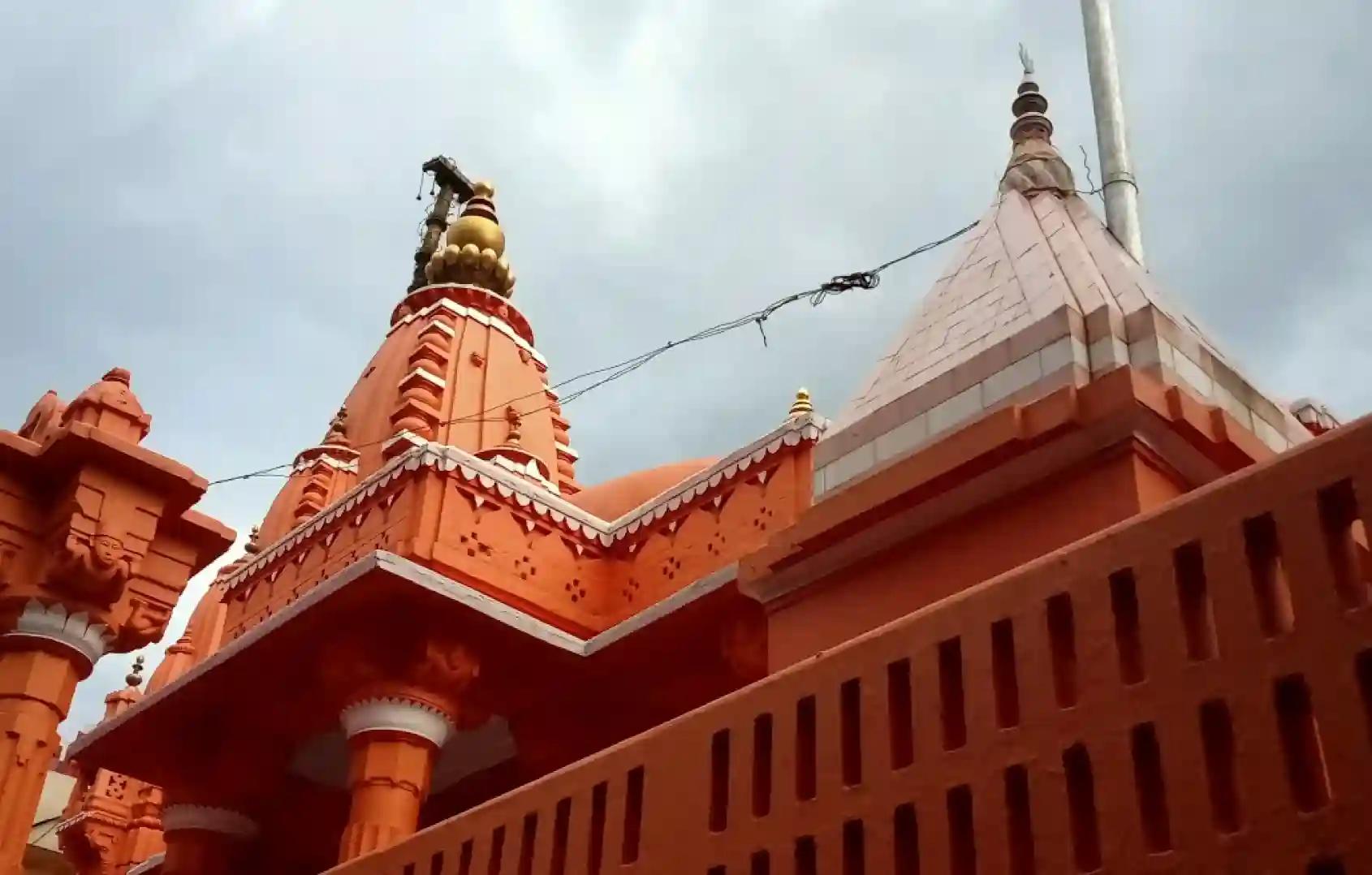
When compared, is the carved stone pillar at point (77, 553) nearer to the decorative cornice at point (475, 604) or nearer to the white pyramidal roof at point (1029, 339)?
the decorative cornice at point (475, 604)

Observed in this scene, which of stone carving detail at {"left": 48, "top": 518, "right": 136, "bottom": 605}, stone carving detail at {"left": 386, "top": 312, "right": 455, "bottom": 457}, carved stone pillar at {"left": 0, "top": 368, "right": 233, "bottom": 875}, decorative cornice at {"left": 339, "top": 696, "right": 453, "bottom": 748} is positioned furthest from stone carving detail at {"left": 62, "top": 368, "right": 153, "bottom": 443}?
stone carving detail at {"left": 386, "top": 312, "right": 455, "bottom": 457}

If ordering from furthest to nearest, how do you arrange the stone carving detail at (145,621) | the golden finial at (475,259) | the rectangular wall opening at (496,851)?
the golden finial at (475,259) < the stone carving detail at (145,621) < the rectangular wall opening at (496,851)

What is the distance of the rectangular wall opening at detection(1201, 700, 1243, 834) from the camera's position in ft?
8.28

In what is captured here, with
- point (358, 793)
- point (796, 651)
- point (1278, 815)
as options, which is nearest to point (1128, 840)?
point (1278, 815)

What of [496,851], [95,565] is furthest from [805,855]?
[95,565]

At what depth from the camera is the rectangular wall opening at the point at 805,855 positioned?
3232mm

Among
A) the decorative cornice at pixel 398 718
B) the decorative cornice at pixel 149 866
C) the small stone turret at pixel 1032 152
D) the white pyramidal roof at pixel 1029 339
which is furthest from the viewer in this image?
the decorative cornice at pixel 149 866

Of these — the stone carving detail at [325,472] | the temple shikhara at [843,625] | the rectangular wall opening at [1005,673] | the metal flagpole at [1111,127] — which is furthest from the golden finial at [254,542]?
the rectangular wall opening at [1005,673]

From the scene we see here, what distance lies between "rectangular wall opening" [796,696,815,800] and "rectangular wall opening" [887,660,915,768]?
252 millimetres

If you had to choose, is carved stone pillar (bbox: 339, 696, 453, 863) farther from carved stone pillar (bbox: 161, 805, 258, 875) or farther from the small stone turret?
the small stone turret

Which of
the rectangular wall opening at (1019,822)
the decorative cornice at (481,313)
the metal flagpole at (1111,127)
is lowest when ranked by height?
the rectangular wall opening at (1019,822)

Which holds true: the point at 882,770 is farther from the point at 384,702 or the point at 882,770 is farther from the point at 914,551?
the point at 384,702

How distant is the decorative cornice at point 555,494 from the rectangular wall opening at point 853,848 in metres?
4.83

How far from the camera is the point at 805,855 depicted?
10.7 feet
